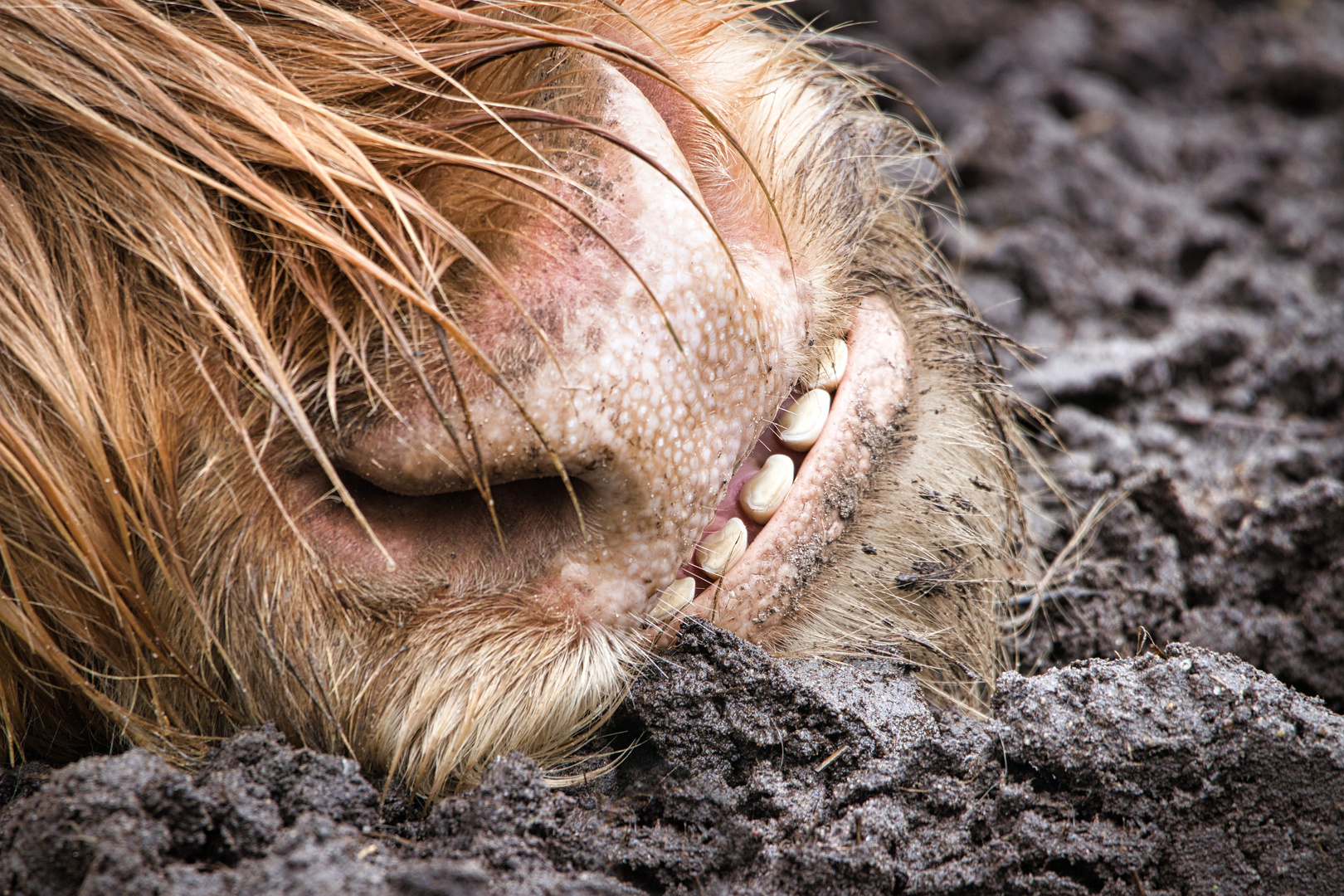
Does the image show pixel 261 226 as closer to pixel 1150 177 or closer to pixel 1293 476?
pixel 1293 476

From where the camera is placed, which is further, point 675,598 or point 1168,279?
point 1168,279

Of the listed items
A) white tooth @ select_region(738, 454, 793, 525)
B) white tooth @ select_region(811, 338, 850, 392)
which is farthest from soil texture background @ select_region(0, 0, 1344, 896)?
white tooth @ select_region(811, 338, 850, 392)

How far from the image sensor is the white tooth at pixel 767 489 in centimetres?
103

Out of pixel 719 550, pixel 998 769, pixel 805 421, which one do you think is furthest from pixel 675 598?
pixel 998 769

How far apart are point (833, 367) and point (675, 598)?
0.87ft

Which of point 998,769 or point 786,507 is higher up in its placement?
point 786,507

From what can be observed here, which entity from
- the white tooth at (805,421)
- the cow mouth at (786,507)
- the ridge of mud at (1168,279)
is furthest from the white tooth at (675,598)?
the ridge of mud at (1168,279)

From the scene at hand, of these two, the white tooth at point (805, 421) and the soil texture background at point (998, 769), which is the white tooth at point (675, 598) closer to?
the soil texture background at point (998, 769)

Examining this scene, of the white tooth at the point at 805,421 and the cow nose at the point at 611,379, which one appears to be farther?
the white tooth at the point at 805,421

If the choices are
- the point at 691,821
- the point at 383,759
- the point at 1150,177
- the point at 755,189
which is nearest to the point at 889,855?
the point at 691,821

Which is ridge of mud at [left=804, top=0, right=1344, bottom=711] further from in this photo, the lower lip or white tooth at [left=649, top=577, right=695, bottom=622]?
white tooth at [left=649, top=577, right=695, bottom=622]

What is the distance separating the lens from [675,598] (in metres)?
1.01

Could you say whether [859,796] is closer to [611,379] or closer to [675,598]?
[675,598]

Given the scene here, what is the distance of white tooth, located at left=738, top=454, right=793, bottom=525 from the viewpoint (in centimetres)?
103
